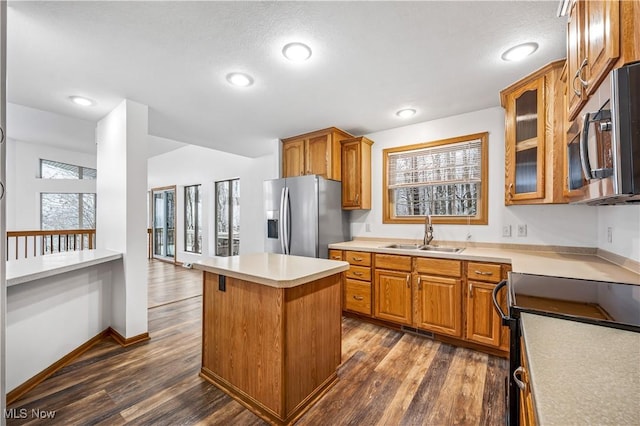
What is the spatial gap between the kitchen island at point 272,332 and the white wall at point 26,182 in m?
6.00

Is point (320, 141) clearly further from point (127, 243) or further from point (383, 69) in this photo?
point (127, 243)

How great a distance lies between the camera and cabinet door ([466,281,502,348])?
7.73 ft

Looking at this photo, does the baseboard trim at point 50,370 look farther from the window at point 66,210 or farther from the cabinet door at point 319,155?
the window at point 66,210

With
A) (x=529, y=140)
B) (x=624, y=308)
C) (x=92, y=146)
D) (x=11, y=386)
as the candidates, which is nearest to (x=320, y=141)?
(x=529, y=140)

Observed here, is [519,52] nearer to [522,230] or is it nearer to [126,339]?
[522,230]

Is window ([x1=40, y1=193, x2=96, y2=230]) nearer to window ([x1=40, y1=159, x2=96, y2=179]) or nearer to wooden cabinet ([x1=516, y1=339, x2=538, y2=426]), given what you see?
window ([x1=40, y1=159, x2=96, y2=179])

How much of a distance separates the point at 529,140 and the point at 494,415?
2094 mm

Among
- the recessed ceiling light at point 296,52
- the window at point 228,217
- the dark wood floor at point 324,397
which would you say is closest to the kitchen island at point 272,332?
the dark wood floor at point 324,397

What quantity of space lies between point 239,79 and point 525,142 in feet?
8.22

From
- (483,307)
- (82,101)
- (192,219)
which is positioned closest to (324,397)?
(483,307)

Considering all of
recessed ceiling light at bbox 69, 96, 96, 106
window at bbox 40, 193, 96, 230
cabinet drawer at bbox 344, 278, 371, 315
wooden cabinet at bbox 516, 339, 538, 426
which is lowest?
cabinet drawer at bbox 344, 278, 371, 315

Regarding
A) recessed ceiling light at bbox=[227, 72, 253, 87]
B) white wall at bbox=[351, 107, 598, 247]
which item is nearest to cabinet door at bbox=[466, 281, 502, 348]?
white wall at bbox=[351, 107, 598, 247]

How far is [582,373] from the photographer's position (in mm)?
606

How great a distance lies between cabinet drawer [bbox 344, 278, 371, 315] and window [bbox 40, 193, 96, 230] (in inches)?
261
